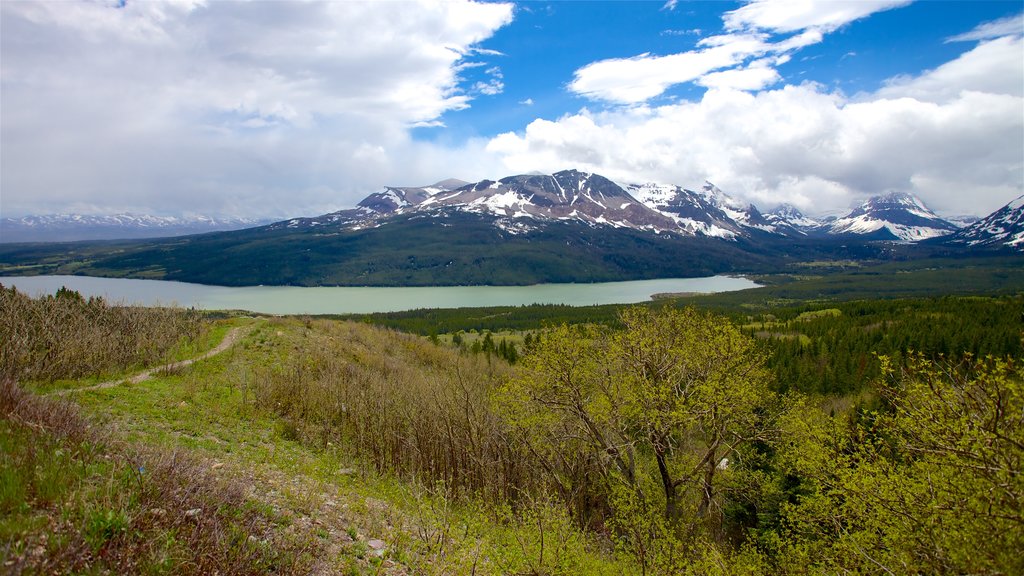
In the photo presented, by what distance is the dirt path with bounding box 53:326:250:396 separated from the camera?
18458 mm

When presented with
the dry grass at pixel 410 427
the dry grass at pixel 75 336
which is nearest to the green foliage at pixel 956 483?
the dry grass at pixel 410 427

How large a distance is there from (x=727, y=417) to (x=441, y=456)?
42.2ft

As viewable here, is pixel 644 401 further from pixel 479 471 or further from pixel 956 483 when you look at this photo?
pixel 956 483

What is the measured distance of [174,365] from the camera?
2469cm

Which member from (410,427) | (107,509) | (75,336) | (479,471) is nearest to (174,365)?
(75,336)

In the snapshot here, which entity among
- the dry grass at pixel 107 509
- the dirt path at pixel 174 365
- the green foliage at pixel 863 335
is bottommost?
the green foliage at pixel 863 335

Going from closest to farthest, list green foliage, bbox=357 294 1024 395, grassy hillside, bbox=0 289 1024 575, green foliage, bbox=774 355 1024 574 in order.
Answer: grassy hillside, bbox=0 289 1024 575
green foliage, bbox=774 355 1024 574
green foliage, bbox=357 294 1024 395

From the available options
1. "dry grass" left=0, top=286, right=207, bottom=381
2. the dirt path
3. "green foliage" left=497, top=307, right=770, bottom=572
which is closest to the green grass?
the dirt path

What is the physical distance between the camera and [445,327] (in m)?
124

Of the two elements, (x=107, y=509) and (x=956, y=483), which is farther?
(x=956, y=483)

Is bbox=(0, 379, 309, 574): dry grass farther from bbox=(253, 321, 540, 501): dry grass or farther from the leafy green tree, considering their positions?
the leafy green tree

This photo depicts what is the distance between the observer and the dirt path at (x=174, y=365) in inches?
727

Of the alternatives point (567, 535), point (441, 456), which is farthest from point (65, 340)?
point (567, 535)

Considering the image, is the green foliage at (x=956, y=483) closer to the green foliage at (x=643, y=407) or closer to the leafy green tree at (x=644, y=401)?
the green foliage at (x=643, y=407)
